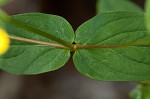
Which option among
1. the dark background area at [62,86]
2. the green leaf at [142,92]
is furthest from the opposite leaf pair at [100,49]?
the dark background area at [62,86]

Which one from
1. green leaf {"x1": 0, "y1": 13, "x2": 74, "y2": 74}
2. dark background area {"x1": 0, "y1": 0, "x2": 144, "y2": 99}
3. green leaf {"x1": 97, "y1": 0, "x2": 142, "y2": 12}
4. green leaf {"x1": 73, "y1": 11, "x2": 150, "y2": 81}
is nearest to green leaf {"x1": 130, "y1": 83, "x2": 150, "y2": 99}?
green leaf {"x1": 73, "y1": 11, "x2": 150, "y2": 81}

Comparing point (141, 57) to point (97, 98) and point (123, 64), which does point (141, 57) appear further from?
point (97, 98)

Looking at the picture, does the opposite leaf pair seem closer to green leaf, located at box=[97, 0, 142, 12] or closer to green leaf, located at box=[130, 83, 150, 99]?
green leaf, located at box=[130, 83, 150, 99]

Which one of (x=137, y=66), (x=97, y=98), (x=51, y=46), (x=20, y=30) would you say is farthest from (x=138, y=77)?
(x=97, y=98)

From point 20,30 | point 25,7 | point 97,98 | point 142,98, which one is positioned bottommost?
point 97,98

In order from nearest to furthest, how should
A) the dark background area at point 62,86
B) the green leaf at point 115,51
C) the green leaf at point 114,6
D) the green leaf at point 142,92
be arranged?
the green leaf at point 115,51, the green leaf at point 142,92, the green leaf at point 114,6, the dark background area at point 62,86

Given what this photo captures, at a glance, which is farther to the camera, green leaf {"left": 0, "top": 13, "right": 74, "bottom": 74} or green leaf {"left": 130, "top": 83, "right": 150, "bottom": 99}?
green leaf {"left": 130, "top": 83, "right": 150, "bottom": 99}

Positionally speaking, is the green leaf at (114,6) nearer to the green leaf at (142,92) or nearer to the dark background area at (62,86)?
the green leaf at (142,92)
